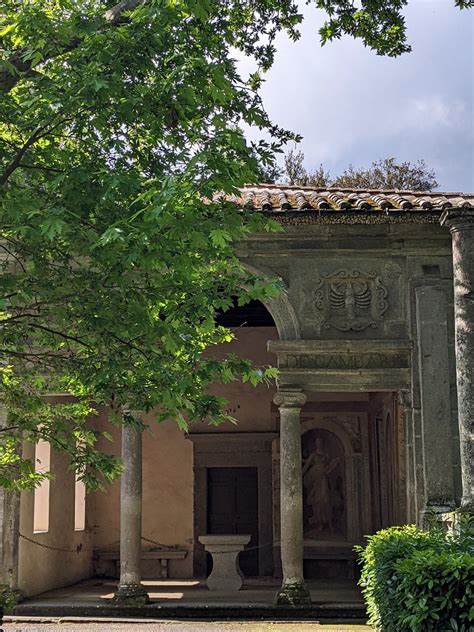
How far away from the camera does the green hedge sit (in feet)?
18.0

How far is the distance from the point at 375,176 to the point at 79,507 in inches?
532

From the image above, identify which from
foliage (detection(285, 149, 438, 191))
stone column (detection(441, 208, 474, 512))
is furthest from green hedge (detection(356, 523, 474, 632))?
foliage (detection(285, 149, 438, 191))

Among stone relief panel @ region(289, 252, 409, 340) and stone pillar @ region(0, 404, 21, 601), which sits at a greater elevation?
stone relief panel @ region(289, 252, 409, 340)

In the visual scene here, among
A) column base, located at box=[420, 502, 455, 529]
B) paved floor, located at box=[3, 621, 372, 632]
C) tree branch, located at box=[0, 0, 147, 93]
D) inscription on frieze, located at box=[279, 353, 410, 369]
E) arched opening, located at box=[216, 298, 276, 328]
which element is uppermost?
arched opening, located at box=[216, 298, 276, 328]

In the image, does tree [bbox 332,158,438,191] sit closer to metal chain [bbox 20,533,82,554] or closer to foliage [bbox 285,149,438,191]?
foliage [bbox 285,149,438,191]

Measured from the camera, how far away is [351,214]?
11.2m

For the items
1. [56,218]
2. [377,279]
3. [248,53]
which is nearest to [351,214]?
[377,279]

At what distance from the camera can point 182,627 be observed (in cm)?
986

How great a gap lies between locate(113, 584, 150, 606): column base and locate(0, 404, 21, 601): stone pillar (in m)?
1.36

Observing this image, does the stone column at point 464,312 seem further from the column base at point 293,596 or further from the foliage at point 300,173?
the foliage at point 300,173

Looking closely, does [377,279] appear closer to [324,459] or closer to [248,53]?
[248,53]

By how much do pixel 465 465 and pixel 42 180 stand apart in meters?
5.54

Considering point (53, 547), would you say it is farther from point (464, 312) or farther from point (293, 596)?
point (464, 312)

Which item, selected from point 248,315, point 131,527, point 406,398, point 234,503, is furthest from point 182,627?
point 234,503
